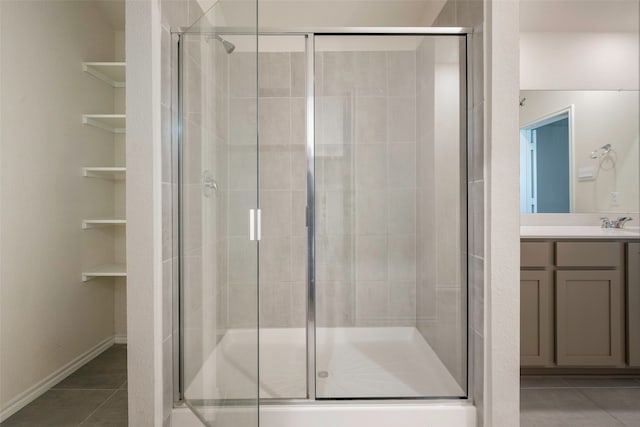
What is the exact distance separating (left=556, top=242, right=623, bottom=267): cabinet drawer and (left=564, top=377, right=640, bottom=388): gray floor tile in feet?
2.35

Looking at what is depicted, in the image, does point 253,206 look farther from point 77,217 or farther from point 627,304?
point 627,304

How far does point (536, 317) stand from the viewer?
7.79ft

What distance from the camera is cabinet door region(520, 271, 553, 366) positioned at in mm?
2373

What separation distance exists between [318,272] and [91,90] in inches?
86.0

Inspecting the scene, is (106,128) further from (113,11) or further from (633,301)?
(633,301)

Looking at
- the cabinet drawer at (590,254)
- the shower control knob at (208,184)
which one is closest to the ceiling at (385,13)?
the cabinet drawer at (590,254)

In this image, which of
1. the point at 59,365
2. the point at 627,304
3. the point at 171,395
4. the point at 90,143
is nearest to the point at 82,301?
the point at 59,365

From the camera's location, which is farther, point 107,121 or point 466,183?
point 107,121

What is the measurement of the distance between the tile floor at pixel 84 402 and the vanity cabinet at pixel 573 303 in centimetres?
233

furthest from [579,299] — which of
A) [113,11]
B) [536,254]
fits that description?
[113,11]

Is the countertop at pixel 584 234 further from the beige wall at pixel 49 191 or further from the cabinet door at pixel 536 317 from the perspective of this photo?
the beige wall at pixel 49 191

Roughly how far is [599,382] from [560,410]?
54 cm

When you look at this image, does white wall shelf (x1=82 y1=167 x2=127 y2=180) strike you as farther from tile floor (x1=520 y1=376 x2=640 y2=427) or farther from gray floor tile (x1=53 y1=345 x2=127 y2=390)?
tile floor (x1=520 y1=376 x2=640 y2=427)

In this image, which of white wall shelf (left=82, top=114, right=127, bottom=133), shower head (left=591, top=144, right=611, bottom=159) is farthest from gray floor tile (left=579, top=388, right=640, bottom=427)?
white wall shelf (left=82, top=114, right=127, bottom=133)
